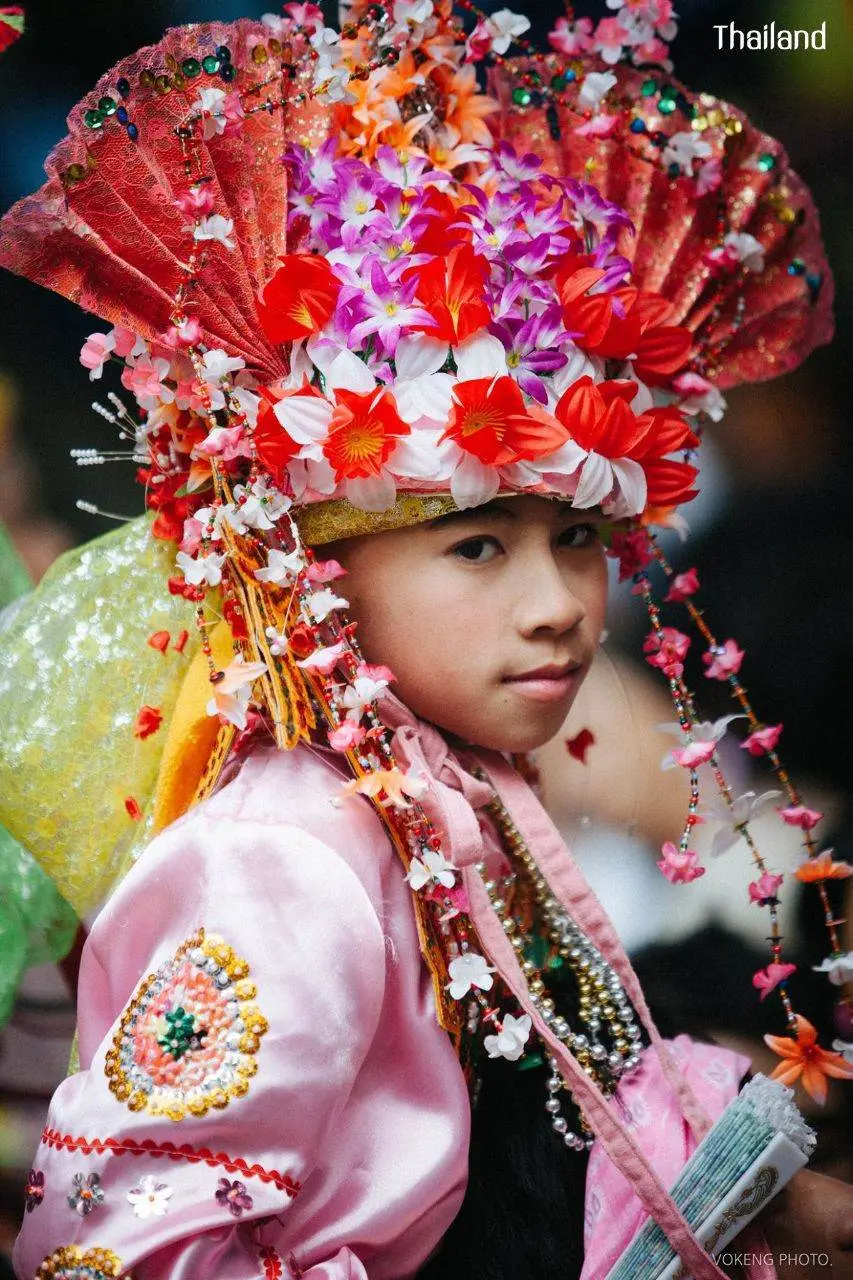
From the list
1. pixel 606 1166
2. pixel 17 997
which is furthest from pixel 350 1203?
pixel 17 997

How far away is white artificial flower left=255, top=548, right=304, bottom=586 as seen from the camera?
1.00 metres

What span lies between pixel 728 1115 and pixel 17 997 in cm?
61

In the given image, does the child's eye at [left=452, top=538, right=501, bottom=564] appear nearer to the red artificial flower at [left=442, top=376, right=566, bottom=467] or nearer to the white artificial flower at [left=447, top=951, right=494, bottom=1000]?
the red artificial flower at [left=442, top=376, right=566, bottom=467]

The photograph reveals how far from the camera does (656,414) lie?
1123 mm

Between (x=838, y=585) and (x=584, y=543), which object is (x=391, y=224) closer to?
(x=584, y=543)

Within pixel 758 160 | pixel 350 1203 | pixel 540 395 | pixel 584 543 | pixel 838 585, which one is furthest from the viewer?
pixel 838 585

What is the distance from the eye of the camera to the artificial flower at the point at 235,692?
0.98m

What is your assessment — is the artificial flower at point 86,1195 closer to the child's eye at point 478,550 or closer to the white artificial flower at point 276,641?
the white artificial flower at point 276,641

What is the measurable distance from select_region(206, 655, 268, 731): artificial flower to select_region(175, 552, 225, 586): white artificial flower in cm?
7

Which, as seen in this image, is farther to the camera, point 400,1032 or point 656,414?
point 656,414

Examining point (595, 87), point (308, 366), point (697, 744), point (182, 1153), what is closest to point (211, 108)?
point (308, 366)

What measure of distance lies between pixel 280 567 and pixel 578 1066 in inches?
18.1

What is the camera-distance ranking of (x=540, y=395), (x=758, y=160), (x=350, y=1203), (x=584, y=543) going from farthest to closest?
(x=758, y=160) < (x=584, y=543) < (x=540, y=395) < (x=350, y=1203)

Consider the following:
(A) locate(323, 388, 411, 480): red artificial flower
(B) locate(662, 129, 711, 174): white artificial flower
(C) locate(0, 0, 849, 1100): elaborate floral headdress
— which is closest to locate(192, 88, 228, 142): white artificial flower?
(C) locate(0, 0, 849, 1100): elaborate floral headdress
